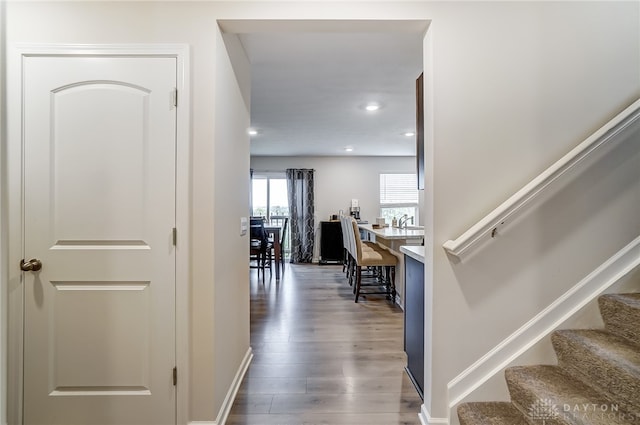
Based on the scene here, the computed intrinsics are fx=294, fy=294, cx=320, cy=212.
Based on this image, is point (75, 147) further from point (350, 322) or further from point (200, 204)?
point (350, 322)

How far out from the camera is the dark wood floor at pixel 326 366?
5.54ft

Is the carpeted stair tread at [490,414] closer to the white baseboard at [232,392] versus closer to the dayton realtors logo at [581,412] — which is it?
the dayton realtors logo at [581,412]

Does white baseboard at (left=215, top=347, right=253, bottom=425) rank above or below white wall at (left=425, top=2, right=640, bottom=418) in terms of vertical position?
below

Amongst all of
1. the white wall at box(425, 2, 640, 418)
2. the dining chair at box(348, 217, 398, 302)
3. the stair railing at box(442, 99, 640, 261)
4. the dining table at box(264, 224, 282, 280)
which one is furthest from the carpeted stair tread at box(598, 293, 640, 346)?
the dining table at box(264, 224, 282, 280)

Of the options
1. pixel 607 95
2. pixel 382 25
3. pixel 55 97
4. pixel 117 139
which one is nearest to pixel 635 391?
pixel 607 95

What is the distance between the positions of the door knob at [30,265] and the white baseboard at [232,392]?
1084mm

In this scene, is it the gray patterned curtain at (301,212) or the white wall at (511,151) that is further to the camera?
the gray patterned curtain at (301,212)

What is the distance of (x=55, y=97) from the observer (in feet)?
4.76

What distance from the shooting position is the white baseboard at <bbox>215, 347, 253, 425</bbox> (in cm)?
157

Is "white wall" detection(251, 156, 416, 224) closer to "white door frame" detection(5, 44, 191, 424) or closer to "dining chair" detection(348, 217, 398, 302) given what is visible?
"dining chair" detection(348, 217, 398, 302)

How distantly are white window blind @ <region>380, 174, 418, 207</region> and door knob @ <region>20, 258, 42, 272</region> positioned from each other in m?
6.21

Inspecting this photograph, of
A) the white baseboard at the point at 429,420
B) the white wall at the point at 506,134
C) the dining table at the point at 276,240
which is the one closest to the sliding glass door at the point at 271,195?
the dining table at the point at 276,240

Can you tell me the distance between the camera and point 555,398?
123cm

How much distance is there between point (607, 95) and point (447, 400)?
5.85ft
